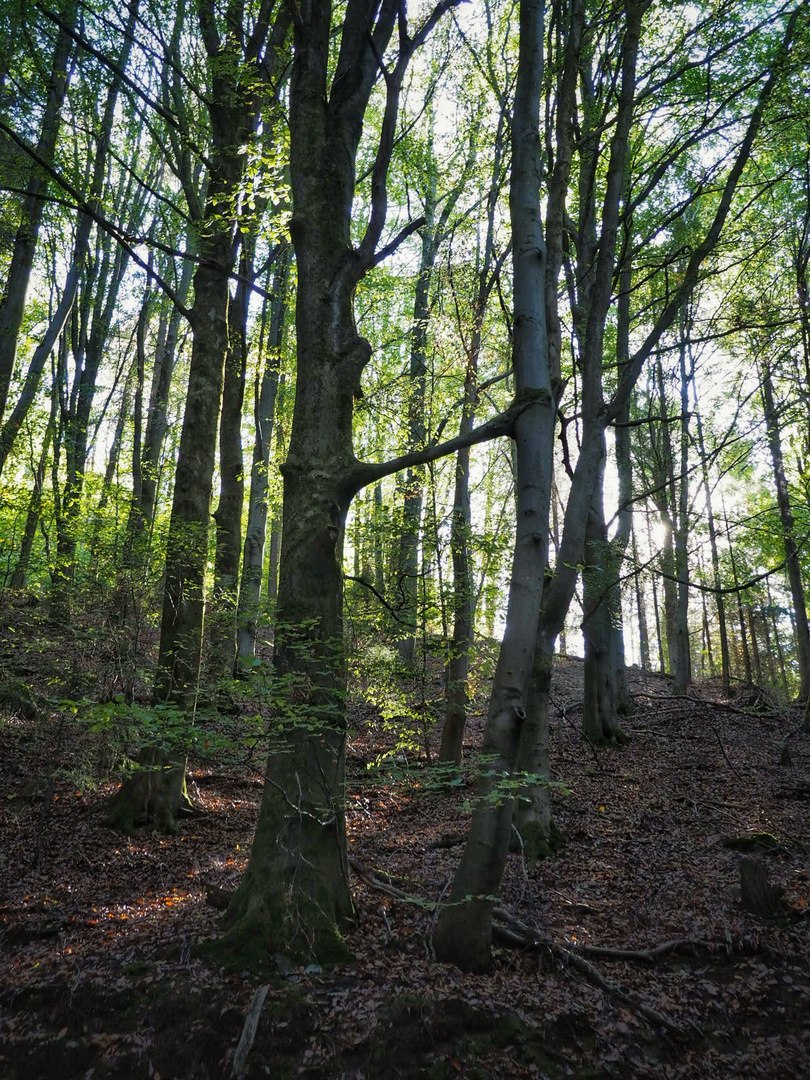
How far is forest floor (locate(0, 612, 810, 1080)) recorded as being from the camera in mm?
3402

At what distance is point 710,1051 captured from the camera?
359 cm

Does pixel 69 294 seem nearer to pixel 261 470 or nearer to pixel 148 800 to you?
pixel 261 470

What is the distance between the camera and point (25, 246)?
9.38 meters

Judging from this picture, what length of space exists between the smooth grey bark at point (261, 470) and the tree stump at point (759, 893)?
22.3 feet

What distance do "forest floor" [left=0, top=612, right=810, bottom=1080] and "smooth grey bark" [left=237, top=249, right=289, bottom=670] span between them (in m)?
3.61

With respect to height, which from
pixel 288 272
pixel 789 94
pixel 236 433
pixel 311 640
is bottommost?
pixel 311 640

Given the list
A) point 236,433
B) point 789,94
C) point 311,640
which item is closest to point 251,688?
point 311,640

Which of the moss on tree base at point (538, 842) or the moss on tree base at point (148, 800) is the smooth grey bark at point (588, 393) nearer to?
the moss on tree base at point (538, 842)

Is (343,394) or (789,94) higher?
(789,94)

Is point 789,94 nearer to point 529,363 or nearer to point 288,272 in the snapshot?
point 529,363

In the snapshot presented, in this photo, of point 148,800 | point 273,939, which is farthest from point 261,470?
point 273,939

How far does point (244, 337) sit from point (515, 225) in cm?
538

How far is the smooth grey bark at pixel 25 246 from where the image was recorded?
8.91 meters

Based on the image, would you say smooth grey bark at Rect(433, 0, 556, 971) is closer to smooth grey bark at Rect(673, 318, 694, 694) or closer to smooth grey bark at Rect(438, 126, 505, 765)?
smooth grey bark at Rect(438, 126, 505, 765)
